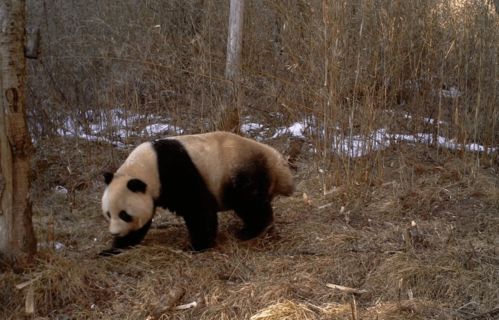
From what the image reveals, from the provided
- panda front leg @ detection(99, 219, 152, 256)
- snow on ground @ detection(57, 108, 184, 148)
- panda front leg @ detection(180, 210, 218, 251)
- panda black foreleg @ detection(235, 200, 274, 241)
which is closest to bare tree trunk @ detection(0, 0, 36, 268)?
panda front leg @ detection(99, 219, 152, 256)

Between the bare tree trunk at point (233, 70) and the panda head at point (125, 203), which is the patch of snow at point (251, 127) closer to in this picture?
the bare tree trunk at point (233, 70)

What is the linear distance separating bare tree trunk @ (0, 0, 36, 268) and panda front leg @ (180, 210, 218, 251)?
1346 mm

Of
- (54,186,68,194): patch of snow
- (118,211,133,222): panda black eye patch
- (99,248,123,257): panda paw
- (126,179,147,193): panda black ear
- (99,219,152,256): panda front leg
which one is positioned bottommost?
(54,186,68,194): patch of snow

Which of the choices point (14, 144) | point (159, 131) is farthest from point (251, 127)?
point (14, 144)

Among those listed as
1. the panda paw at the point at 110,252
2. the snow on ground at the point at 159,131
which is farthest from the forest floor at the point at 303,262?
the snow on ground at the point at 159,131

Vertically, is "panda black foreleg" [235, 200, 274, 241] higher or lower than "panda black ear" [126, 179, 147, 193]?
lower

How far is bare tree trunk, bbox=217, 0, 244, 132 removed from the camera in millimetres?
7953

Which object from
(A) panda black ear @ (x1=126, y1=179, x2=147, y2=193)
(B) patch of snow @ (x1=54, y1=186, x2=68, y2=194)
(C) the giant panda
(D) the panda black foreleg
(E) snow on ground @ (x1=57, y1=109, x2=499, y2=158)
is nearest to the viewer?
(A) panda black ear @ (x1=126, y1=179, x2=147, y2=193)

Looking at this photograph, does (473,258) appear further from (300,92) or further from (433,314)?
(300,92)

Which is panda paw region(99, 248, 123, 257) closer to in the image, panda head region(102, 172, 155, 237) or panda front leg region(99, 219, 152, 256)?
panda front leg region(99, 219, 152, 256)

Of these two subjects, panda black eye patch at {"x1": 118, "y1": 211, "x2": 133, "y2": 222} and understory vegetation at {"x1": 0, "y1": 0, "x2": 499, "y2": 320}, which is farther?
panda black eye patch at {"x1": 118, "y1": 211, "x2": 133, "y2": 222}

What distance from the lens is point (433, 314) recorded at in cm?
387

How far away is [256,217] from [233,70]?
3790 millimetres

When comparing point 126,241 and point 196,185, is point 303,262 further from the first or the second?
point 126,241
